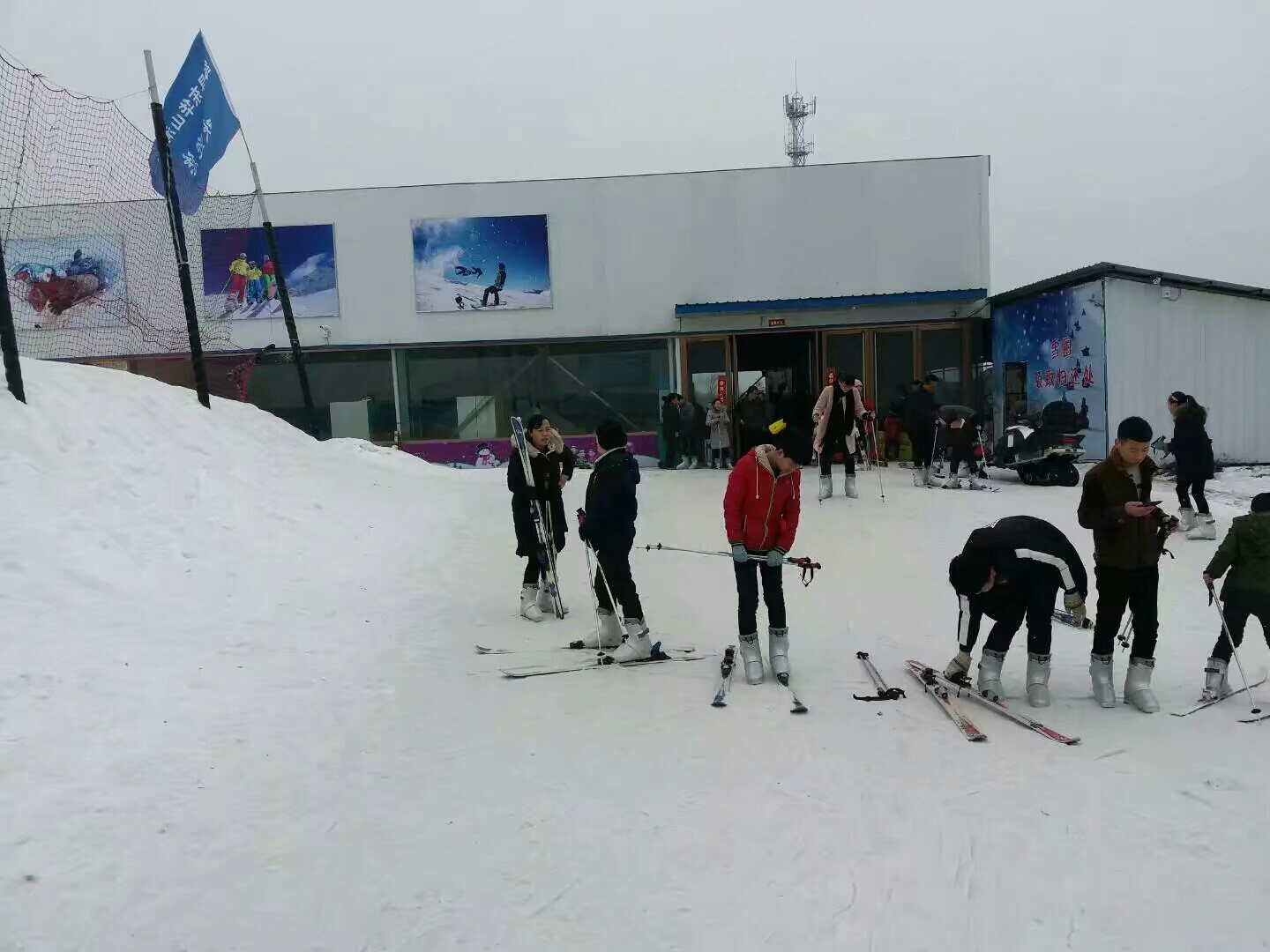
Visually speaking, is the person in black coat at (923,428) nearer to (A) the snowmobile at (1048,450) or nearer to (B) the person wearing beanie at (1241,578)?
(A) the snowmobile at (1048,450)

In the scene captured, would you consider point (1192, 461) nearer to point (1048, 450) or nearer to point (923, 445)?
point (1048, 450)

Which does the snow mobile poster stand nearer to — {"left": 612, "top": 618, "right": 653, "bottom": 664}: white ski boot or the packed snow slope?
the packed snow slope

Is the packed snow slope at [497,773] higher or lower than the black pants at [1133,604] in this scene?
lower

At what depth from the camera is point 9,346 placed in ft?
26.3

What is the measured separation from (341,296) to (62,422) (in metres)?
13.9

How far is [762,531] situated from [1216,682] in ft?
9.58

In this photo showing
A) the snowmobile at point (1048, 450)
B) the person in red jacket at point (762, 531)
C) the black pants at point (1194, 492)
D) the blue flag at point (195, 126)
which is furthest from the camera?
the snowmobile at point (1048, 450)

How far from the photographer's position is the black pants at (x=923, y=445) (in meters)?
15.3

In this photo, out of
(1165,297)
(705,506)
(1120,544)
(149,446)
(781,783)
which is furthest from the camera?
(1165,297)

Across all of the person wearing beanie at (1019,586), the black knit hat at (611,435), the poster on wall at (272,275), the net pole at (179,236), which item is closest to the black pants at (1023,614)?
the person wearing beanie at (1019,586)

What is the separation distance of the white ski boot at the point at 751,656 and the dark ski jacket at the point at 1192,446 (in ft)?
23.4

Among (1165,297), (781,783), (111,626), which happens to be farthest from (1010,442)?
(111,626)

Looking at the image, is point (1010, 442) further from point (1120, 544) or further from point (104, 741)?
point (104, 741)

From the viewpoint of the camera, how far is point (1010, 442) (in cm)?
1733
